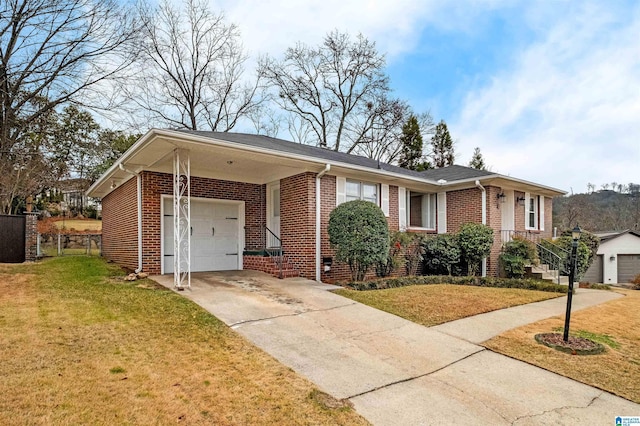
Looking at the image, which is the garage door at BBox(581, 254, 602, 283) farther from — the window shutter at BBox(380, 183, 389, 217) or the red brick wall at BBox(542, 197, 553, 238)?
the window shutter at BBox(380, 183, 389, 217)

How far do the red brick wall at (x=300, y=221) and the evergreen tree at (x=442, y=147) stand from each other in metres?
21.6

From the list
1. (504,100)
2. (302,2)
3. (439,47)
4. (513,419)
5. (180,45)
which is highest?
(180,45)

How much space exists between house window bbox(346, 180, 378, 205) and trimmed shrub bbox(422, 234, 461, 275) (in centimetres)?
236

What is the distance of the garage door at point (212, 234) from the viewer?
10.0 meters

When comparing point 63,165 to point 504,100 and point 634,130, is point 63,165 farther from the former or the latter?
point 634,130

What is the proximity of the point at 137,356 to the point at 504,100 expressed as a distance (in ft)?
45.8

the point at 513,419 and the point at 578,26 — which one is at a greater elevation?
the point at 578,26

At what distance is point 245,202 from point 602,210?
30.8 m

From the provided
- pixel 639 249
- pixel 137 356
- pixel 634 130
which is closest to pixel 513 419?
pixel 137 356

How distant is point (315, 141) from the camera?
89.0 ft

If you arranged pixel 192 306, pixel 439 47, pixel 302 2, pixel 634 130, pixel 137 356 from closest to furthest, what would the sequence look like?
pixel 137 356 < pixel 192 306 < pixel 302 2 < pixel 439 47 < pixel 634 130

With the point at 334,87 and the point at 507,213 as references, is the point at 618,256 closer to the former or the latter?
the point at 507,213

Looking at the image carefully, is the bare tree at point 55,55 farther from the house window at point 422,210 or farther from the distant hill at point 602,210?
the distant hill at point 602,210

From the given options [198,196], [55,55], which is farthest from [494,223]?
[55,55]
